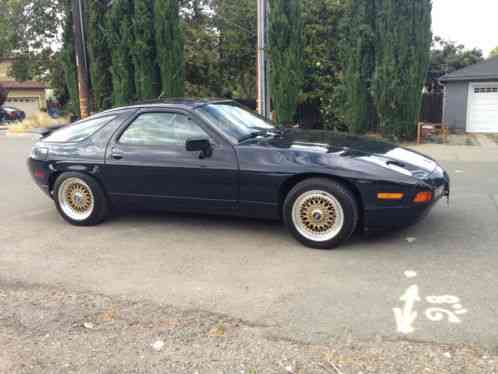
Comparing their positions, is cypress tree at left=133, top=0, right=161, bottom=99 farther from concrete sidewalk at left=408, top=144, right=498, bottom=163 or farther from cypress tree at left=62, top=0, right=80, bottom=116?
concrete sidewalk at left=408, top=144, right=498, bottom=163

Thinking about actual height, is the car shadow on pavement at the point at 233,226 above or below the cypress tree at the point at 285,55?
below

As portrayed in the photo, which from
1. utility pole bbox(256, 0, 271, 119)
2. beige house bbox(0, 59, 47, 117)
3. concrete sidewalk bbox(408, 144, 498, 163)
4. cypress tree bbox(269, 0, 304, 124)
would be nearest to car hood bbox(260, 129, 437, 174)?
concrete sidewalk bbox(408, 144, 498, 163)

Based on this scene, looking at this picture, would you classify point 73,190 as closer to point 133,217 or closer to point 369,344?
point 133,217

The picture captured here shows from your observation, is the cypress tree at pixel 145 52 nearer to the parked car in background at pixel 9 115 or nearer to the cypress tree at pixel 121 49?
the cypress tree at pixel 121 49

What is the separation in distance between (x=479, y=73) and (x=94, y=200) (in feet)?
57.5

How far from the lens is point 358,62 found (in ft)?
49.8

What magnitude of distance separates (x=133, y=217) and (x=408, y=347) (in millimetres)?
4082

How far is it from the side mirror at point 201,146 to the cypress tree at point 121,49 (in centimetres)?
1364

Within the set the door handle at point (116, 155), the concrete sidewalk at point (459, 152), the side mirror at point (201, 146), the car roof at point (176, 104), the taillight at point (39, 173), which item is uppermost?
Result: the car roof at point (176, 104)

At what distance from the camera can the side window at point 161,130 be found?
5.28 meters

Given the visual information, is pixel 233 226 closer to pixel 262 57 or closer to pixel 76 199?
pixel 76 199

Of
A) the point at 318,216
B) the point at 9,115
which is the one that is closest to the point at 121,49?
the point at 318,216

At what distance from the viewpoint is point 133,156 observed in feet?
17.8

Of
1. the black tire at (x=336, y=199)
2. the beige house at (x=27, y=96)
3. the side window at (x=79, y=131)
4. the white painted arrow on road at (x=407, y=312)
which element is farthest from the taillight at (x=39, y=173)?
the beige house at (x=27, y=96)
